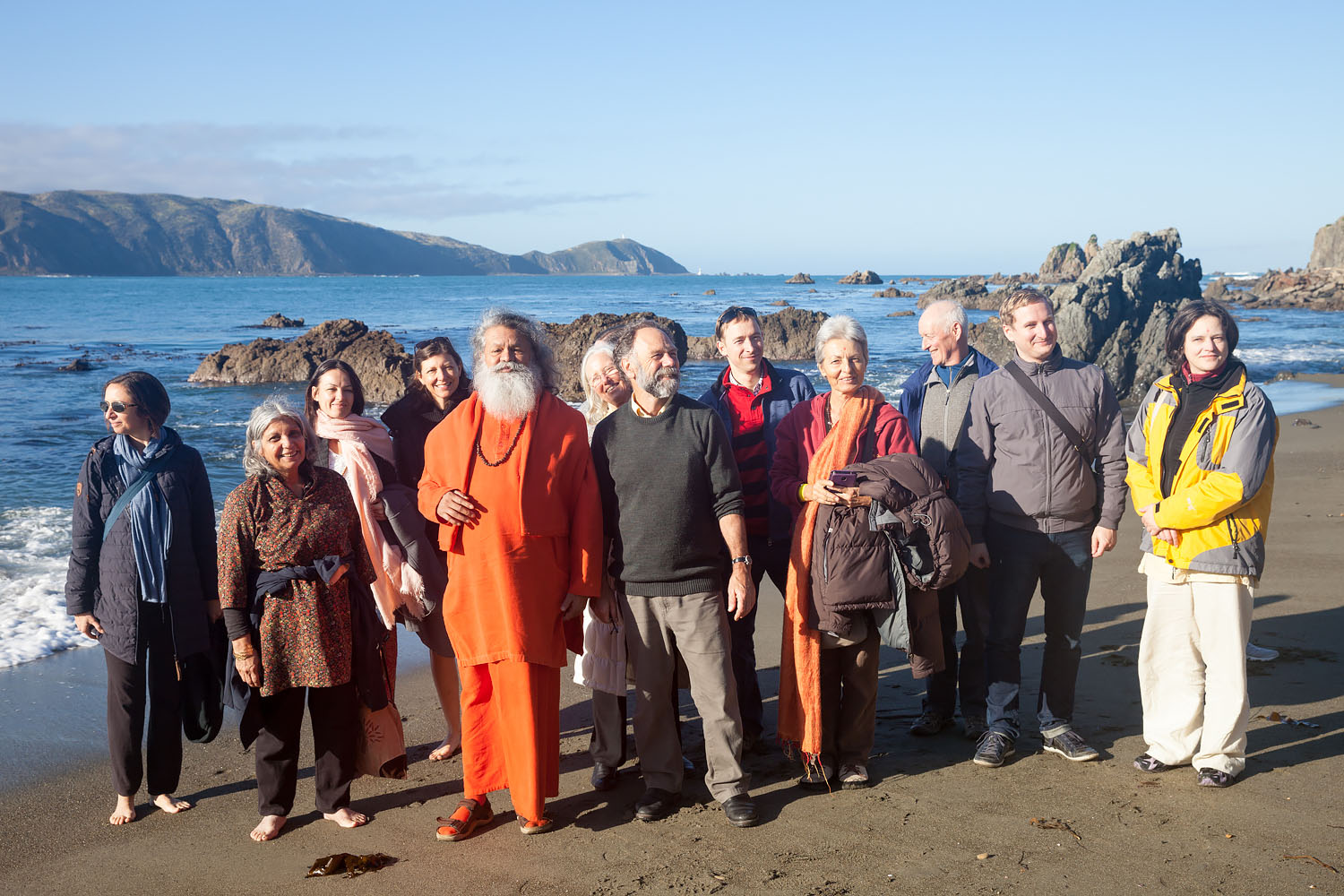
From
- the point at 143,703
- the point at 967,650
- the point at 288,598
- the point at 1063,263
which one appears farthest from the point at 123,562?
the point at 1063,263

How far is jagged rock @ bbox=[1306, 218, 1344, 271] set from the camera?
9781 cm

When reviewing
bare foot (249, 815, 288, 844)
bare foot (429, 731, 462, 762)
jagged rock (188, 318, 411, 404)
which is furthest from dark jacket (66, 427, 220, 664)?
jagged rock (188, 318, 411, 404)

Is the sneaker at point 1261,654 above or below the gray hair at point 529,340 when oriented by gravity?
below

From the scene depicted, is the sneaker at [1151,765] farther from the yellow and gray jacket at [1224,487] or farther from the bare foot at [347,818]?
the bare foot at [347,818]

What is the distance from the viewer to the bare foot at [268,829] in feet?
11.9

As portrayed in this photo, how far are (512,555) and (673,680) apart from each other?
90cm

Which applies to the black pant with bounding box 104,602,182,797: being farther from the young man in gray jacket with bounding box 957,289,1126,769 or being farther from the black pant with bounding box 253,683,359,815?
the young man in gray jacket with bounding box 957,289,1126,769

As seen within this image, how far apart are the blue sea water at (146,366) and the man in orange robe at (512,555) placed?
4034 mm

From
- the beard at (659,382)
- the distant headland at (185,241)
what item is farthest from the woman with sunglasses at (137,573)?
the distant headland at (185,241)

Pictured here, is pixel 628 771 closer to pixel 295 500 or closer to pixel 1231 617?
pixel 295 500

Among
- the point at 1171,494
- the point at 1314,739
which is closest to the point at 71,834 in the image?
the point at 1171,494

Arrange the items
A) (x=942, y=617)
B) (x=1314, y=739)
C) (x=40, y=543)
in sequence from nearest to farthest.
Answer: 1. (x=1314, y=739)
2. (x=942, y=617)
3. (x=40, y=543)

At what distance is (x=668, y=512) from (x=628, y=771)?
54.5 inches

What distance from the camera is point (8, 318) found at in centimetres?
5125
